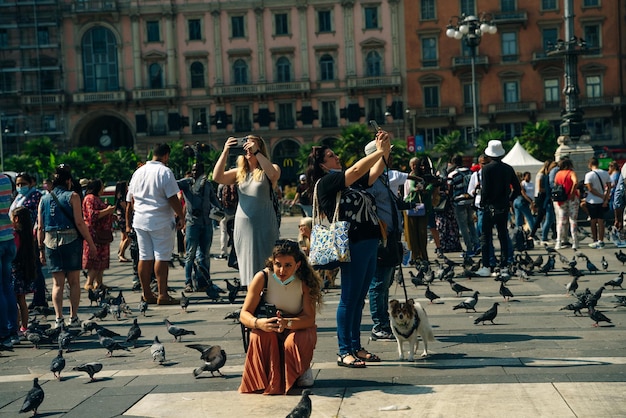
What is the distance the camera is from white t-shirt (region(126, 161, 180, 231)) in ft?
36.6

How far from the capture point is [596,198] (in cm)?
1747

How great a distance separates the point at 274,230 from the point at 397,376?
2.11 metres

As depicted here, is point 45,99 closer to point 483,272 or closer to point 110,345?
point 483,272

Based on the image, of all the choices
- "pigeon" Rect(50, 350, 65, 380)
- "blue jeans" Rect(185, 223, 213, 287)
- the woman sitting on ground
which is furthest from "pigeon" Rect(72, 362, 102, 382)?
"blue jeans" Rect(185, 223, 213, 287)

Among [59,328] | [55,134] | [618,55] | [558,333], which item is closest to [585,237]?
[558,333]

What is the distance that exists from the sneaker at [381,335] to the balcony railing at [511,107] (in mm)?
54855

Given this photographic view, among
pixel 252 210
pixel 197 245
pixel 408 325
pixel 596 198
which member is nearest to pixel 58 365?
pixel 252 210

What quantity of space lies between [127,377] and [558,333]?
382cm

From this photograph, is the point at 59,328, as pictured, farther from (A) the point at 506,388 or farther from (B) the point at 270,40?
(B) the point at 270,40

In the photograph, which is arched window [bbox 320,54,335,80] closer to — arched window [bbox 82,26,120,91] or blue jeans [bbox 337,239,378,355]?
arched window [bbox 82,26,120,91]

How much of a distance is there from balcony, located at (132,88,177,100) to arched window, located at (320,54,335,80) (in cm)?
991

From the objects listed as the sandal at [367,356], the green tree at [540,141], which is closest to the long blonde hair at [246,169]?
the sandal at [367,356]

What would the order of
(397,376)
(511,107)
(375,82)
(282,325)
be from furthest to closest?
(375,82) → (511,107) → (397,376) → (282,325)

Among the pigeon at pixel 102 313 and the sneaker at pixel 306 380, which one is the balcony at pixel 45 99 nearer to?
the pigeon at pixel 102 313
